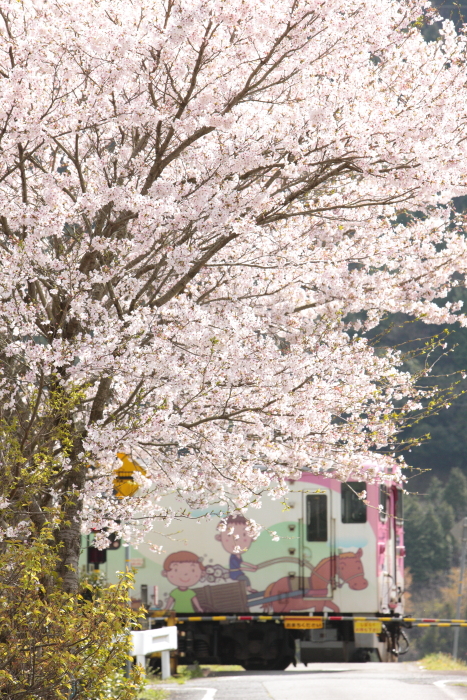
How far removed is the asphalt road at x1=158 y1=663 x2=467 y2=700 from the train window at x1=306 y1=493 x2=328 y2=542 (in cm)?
221

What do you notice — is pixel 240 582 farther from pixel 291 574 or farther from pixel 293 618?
pixel 293 618

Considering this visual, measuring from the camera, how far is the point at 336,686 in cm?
1269

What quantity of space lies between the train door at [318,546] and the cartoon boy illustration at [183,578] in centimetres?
181

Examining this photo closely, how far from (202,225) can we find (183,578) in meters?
9.30

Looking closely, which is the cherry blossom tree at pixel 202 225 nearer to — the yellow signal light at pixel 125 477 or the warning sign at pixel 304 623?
the yellow signal light at pixel 125 477

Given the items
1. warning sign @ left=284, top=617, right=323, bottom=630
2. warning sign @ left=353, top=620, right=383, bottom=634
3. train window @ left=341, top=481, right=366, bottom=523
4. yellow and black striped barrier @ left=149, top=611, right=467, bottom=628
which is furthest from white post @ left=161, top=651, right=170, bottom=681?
train window @ left=341, top=481, right=366, bottom=523

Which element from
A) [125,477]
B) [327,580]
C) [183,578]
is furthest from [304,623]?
[125,477]

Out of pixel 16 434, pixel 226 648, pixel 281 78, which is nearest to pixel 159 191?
pixel 281 78

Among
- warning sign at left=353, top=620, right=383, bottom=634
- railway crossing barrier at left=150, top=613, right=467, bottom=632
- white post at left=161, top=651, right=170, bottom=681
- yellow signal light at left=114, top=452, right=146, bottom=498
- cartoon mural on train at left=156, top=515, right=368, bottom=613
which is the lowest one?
white post at left=161, top=651, right=170, bottom=681

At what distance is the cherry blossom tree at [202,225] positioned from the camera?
7609 millimetres

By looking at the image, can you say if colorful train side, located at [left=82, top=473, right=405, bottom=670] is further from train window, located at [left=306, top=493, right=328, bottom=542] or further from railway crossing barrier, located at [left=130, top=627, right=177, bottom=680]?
railway crossing barrier, located at [left=130, top=627, right=177, bottom=680]

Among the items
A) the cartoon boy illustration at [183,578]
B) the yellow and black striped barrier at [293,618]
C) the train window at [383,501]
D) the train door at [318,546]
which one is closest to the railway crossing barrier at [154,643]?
the yellow and black striped barrier at [293,618]

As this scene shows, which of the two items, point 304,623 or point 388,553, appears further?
point 388,553

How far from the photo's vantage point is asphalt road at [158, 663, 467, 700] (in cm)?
1140
